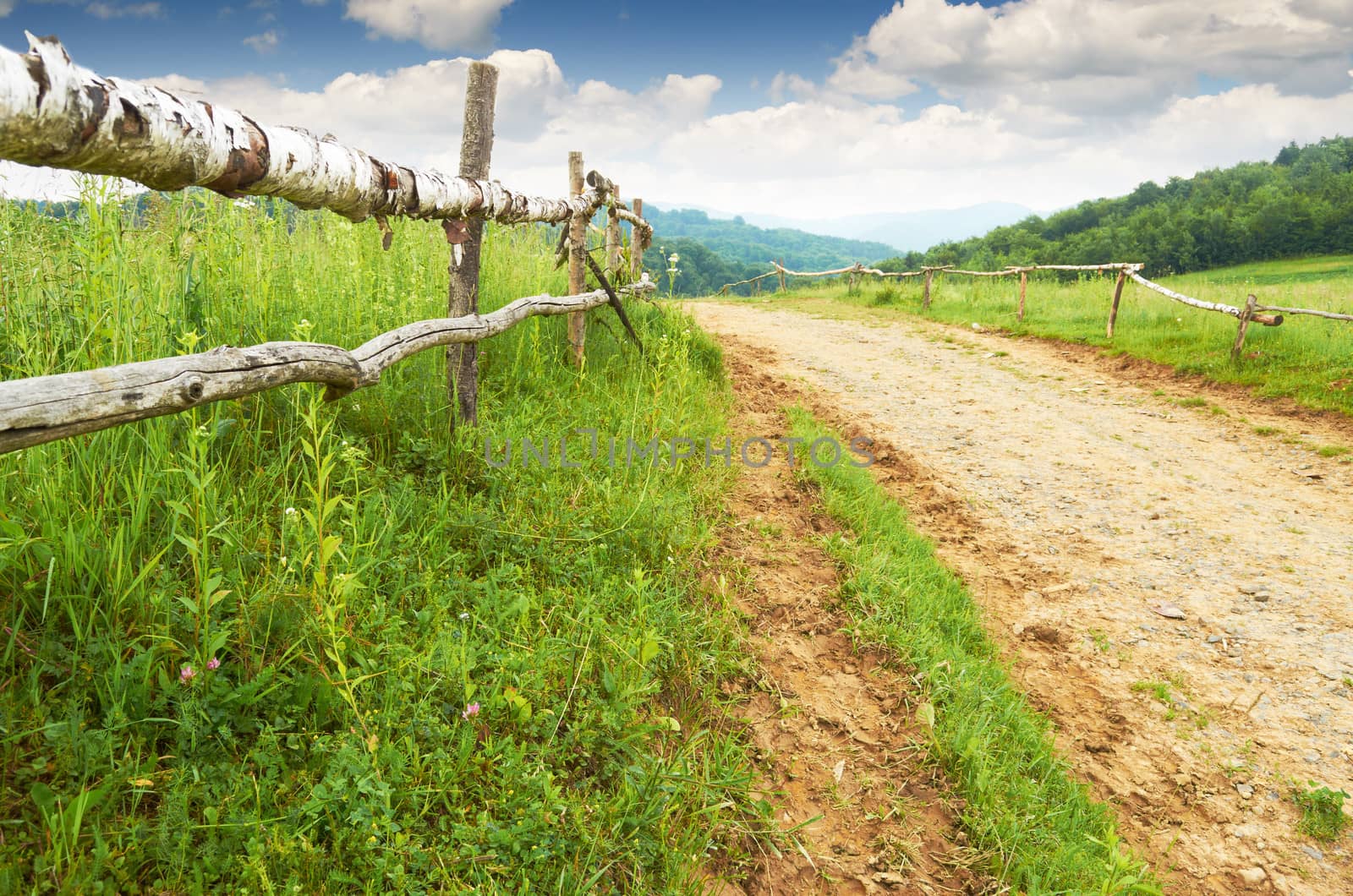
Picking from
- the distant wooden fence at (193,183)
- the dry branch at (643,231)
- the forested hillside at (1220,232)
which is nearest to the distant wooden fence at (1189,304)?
the dry branch at (643,231)

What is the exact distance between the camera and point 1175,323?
1033cm

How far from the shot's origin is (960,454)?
6.22 metres

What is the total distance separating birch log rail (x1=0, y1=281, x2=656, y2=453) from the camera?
4.74ft

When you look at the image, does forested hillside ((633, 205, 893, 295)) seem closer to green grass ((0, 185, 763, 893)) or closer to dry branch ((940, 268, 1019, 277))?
dry branch ((940, 268, 1019, 277))

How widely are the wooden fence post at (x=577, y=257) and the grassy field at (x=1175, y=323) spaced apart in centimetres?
798

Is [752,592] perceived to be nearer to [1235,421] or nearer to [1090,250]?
[1235,421]

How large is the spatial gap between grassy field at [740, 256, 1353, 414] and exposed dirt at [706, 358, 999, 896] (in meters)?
7.39

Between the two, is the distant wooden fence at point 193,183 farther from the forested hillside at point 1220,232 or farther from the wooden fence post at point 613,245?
the forested hillside at point 1220,232

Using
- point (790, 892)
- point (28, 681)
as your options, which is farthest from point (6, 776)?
point (790, 892)

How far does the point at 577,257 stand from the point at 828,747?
4507 mm

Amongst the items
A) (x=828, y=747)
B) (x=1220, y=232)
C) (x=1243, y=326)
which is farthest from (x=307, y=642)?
(x=1220, y=232)

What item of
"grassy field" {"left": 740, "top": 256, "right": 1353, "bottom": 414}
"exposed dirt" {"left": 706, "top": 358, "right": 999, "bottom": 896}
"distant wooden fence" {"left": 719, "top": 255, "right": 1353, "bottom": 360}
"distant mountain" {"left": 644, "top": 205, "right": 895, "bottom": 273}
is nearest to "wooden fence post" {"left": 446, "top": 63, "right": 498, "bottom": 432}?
"exposed dirt" {"left": 706, "top": 358, "right": 999, "bottom": 896}

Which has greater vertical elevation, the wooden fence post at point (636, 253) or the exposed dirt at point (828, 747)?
the wooden fence post at point (636, 253)

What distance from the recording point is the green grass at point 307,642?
5.43 ft
